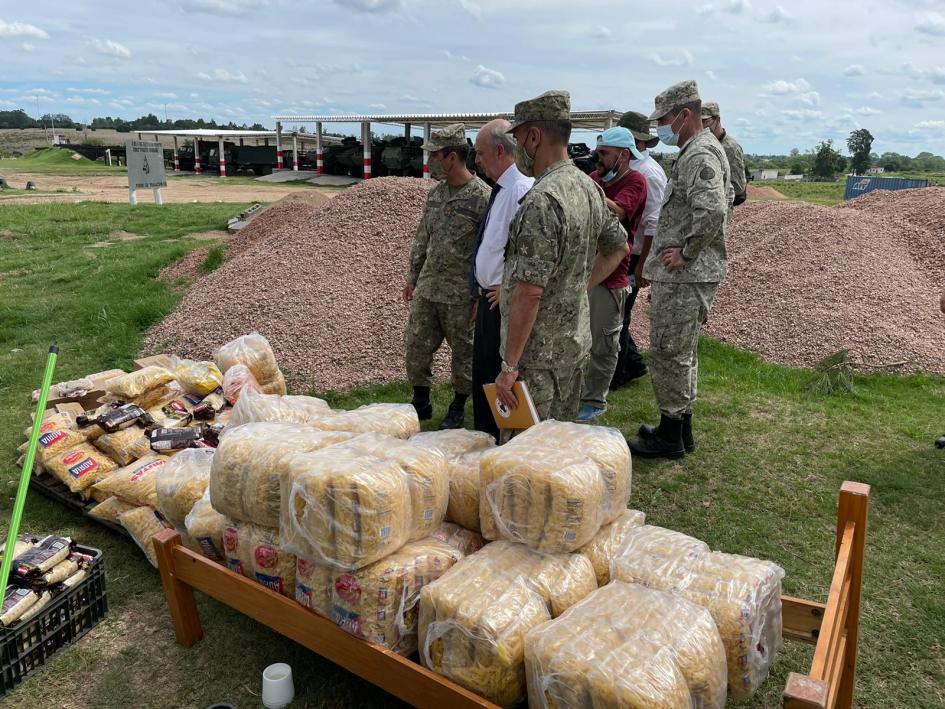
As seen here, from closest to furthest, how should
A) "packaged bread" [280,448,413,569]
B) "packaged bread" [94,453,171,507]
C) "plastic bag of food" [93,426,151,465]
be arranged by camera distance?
"packaged bread" [280,448,413,569]
"packaged bread" [94,453,171,507]
"plastic bag of food" [93,426,151,465]

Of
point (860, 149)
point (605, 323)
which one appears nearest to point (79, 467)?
point (605, 323)

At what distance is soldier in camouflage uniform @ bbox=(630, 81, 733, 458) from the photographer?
143 inches

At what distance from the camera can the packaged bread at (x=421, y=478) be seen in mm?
2197

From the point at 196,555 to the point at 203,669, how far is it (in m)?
0.46

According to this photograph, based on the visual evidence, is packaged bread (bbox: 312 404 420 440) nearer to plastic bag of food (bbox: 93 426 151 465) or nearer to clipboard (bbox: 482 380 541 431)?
clipboard (bbox: 482 380 541 431)

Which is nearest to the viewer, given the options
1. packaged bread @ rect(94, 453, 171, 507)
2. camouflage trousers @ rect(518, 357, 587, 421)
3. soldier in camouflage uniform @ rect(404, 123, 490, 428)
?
camouflage trousers @ rect(518, 357, 587, 421)

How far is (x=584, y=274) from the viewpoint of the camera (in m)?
3.02

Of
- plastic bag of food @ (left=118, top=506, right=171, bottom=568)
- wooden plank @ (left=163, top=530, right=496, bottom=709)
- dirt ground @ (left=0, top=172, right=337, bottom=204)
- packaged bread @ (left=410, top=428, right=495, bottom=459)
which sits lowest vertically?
plastic bag of food @ (left=118, top=506, right=171, bottom=568)

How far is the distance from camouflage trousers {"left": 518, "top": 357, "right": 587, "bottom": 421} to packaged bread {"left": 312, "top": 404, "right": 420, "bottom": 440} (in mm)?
537

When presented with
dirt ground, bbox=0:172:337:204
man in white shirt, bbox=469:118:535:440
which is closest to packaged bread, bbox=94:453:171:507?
man in white shirt, bbox=469:118:535:440

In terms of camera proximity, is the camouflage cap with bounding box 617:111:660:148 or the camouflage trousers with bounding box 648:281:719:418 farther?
the camouflage cap with bounding box 617:111:660:148

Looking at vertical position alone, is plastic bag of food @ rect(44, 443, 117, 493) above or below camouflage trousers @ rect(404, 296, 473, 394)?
below

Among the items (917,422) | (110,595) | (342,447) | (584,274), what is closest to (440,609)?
(342,447)

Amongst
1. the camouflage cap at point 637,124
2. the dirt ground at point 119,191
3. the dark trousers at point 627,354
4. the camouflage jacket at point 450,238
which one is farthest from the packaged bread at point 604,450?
the dirt ground at point 119,191
